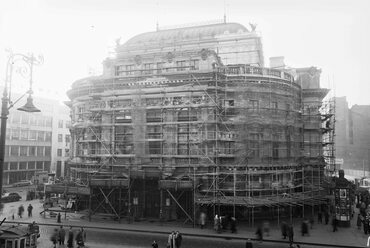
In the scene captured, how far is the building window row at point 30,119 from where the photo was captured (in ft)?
198

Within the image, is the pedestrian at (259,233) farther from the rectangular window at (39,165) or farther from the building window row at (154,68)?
the rectangular window at (39,165)

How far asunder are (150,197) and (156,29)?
2770cm

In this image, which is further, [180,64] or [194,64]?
[180,64]

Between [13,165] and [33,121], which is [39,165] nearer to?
[13,165]

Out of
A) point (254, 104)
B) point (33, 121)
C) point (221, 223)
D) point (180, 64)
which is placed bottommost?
point (221, 223)

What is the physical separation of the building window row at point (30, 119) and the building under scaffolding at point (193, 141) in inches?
1174

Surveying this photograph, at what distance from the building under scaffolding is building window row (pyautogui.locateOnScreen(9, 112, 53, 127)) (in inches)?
1174

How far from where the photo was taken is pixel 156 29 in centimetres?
5034

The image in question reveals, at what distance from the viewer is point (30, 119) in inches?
2512

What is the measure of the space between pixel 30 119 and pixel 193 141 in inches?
1738

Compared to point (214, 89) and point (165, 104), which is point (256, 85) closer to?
point (214, 89)

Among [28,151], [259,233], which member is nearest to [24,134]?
[28,151]

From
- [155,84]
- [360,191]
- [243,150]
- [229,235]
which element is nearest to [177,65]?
[155,84]

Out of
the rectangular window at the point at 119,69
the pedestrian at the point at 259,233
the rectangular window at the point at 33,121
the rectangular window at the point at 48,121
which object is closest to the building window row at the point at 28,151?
the rectangular window at the point at 33,121
